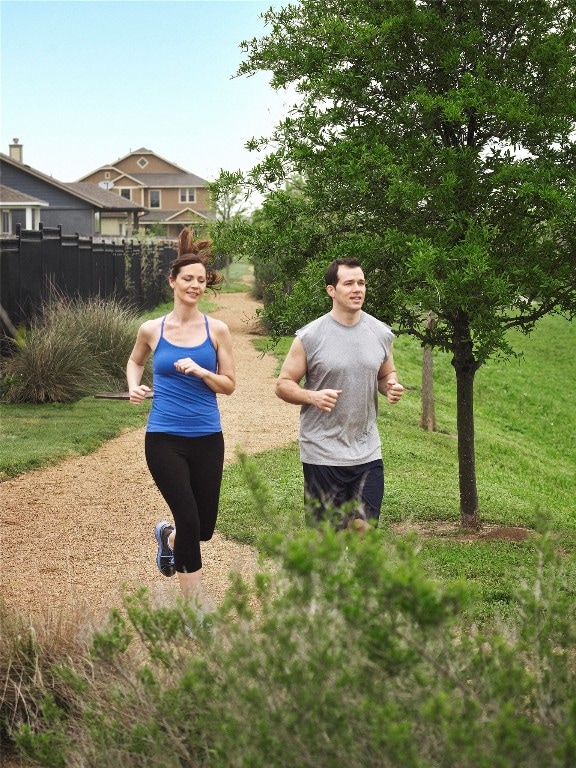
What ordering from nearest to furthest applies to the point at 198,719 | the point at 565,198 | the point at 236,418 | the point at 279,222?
the point at 198,719 → the point at 565,198 → the point at 279,222 → the point at 236,418

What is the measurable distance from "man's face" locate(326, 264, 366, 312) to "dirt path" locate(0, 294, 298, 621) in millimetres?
1118

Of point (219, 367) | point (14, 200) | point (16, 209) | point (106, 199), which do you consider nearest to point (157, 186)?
point (106, 199)

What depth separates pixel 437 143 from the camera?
30.6ft

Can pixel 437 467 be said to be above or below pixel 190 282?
below

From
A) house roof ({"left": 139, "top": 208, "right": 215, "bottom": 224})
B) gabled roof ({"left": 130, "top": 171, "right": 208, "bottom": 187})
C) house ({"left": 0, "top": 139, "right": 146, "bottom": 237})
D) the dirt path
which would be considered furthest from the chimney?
the dirt path

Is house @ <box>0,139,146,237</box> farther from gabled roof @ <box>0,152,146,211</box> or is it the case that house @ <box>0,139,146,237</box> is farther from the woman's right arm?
the woman's right arm

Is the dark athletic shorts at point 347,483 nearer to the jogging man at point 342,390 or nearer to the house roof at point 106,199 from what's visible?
the jogging man at point 342,390

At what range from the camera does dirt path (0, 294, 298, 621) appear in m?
7.09

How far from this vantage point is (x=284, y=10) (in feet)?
31.3

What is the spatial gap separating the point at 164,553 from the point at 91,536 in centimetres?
225

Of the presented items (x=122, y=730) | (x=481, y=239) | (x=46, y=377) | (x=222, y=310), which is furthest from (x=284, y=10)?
(x=222, y=310)

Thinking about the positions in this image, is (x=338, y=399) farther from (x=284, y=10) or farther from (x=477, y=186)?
(x=284, y=10)

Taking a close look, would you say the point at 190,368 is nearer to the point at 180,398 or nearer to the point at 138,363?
the point at 180,398

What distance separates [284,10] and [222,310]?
27.5 metres
